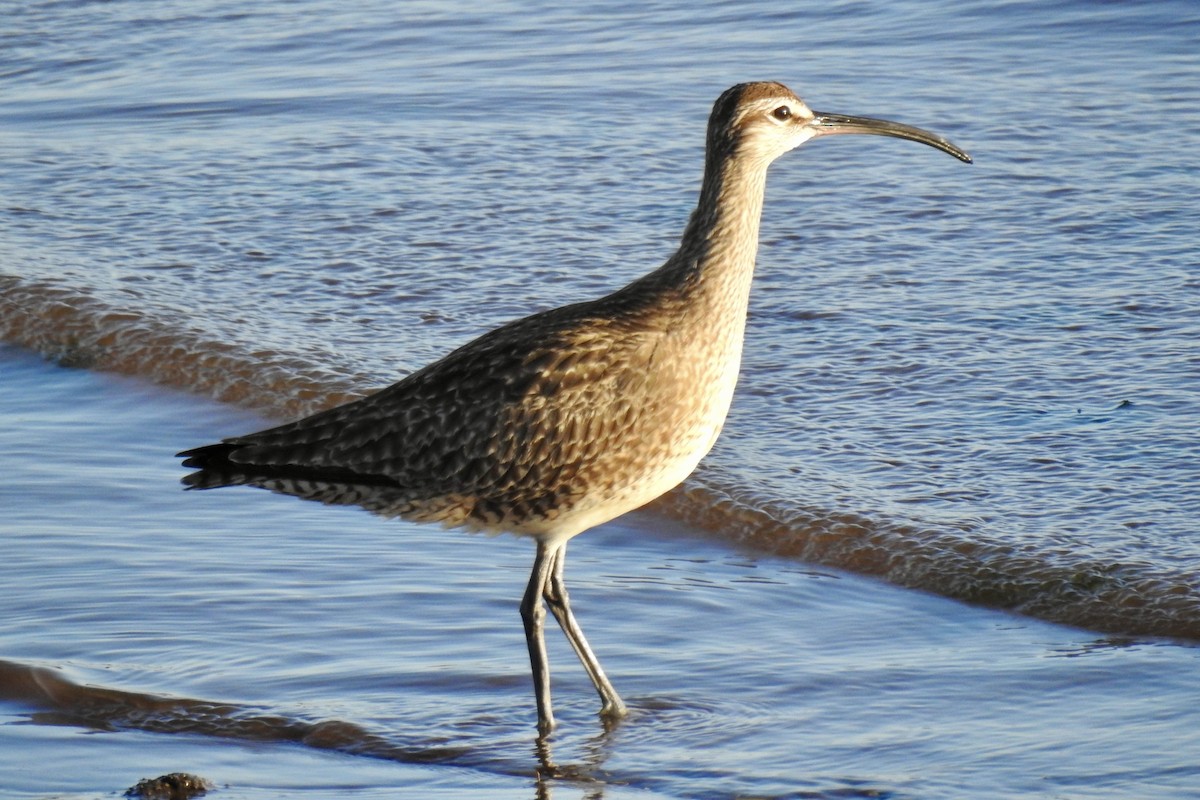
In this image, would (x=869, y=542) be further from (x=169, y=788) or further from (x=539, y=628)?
(x=169, y=788)

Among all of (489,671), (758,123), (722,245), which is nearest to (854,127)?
(758,123)

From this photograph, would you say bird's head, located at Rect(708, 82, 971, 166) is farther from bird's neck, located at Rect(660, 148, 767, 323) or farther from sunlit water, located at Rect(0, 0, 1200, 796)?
sunlit water, located at Rect(0, 0, 1200, 796)

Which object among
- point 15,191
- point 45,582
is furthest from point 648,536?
point 15,191

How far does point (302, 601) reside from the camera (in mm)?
6184

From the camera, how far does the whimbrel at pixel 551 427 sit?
214 inches

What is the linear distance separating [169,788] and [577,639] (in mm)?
1313

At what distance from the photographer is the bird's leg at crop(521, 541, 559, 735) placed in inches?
216

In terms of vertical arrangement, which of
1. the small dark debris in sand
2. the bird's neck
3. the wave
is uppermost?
the bird's neck

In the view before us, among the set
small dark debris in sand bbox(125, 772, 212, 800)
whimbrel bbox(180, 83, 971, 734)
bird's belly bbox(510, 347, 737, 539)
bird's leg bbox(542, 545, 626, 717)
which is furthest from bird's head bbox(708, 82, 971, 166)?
small dark debris in sand bbox(125, 772, 212, 800)

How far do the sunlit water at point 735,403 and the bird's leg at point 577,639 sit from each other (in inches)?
3.9

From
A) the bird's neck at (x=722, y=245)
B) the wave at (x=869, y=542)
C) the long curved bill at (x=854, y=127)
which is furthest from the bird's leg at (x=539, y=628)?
the long curved bill at (x=854, y=127)

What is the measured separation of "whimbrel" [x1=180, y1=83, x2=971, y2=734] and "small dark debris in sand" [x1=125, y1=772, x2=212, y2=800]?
990mm

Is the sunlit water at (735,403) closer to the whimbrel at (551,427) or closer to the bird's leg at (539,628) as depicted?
the bird's leg at (539,628)

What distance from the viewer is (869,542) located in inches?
263
